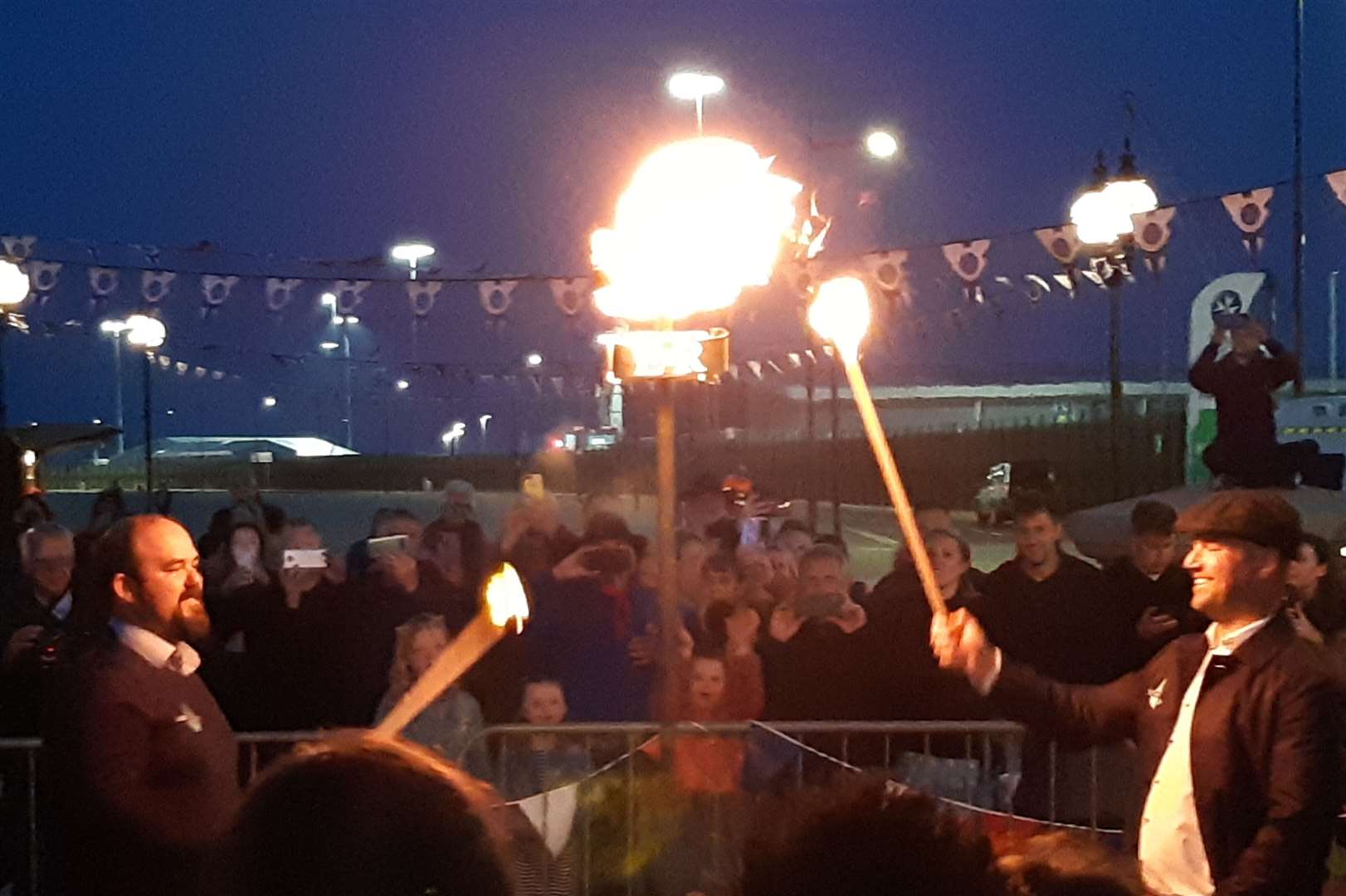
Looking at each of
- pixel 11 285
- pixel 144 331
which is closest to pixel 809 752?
pixel 11 285

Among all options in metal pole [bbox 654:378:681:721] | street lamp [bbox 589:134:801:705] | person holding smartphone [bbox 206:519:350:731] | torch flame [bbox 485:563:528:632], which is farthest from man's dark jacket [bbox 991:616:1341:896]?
person holding smartphone [bbox 206:519:350:731]

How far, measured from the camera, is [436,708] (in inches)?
225

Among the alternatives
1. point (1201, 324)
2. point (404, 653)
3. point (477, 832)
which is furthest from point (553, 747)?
point (1201, 324)

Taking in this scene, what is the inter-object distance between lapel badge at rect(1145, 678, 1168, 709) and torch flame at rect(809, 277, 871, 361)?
114 cm

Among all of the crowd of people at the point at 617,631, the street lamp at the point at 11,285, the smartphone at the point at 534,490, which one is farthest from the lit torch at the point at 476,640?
the street lamp at the point at 11,285

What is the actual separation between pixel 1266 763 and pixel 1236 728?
0.33 feet

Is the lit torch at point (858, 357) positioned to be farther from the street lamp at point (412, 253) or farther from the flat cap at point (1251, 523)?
the street lamp at point (412, 253)

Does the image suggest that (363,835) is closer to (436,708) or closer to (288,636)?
(436,708)

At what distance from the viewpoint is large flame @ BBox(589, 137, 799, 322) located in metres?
4.18

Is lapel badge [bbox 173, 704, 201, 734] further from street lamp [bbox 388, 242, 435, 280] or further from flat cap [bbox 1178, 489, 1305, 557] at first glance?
street lamp [bbox 388, 242, 435, 280]

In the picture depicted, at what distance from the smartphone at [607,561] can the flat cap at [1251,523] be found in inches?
150

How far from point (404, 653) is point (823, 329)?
8.90ft

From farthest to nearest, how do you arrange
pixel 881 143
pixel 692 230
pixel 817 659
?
pixel 881 143
pixel 817 659
pixel 692 230

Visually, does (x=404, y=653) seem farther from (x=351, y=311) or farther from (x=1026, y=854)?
(x=351, y=311)
